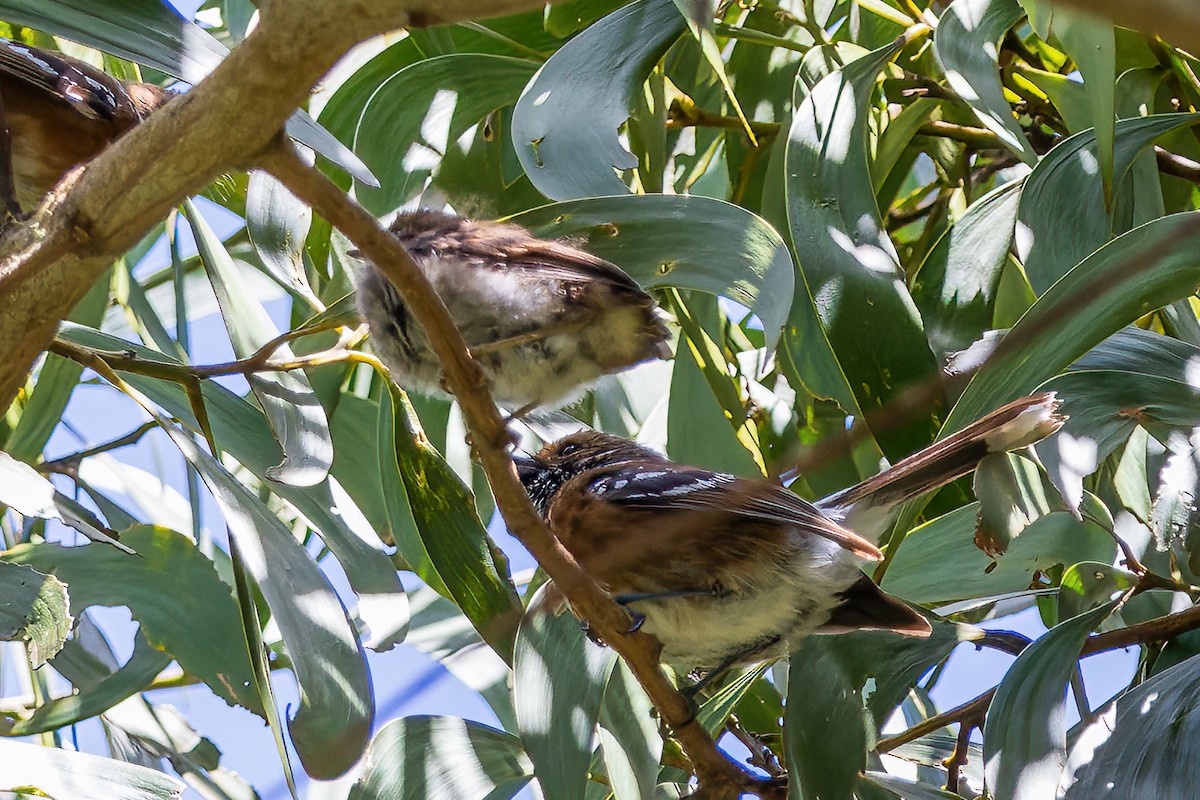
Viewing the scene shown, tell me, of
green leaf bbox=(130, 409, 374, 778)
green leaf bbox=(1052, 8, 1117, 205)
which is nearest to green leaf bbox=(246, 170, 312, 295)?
green leaf bbox=(130, 409, 374, 778)

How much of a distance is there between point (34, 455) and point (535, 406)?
3.85 feet

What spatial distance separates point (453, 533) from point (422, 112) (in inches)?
33.9

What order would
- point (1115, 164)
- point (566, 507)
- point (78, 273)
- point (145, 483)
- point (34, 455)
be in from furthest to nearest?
point (145, 483) < point (34, 455) < point (566, 507) < point (1115, 164) < point (78, 273)

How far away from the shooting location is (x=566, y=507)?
83.4 inches

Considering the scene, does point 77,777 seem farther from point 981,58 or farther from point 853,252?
point 981,58

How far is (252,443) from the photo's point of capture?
2090mm

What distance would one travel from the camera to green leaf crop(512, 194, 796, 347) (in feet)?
5.76

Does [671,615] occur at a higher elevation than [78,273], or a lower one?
lower

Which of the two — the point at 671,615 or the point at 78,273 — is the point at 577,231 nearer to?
the point at 671,615

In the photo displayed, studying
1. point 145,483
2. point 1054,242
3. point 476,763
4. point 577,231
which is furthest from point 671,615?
point 145,483

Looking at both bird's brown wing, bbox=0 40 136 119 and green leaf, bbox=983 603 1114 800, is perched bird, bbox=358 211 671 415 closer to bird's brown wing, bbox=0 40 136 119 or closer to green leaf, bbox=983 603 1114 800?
green leaf, bbox=983 603 1114 800

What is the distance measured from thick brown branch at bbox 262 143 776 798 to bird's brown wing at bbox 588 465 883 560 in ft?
1.04

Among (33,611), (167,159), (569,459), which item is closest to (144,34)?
(167,159)

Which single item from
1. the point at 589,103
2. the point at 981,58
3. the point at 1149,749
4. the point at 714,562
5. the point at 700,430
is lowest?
the point at 1149,749
